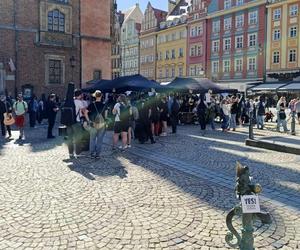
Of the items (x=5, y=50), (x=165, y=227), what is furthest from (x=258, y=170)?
(x=5, y=50)

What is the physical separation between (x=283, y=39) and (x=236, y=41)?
286 inches

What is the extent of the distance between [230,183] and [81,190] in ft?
9.26

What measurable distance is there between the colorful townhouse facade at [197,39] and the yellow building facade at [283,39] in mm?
10740

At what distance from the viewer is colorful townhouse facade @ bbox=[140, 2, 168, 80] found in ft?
206

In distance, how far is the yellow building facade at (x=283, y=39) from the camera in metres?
40.3

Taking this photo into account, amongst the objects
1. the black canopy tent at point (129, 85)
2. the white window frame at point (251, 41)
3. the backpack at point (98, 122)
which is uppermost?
the white window frame at point (251, 41)

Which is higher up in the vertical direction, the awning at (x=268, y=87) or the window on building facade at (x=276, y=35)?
the window on building facade at (x=276, y=35)

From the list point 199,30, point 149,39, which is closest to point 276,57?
point 199,30

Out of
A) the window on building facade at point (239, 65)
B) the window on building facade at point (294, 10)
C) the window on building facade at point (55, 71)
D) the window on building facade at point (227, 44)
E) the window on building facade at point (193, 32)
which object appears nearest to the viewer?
the window on building facade at point (55, 71)

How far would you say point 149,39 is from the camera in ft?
212

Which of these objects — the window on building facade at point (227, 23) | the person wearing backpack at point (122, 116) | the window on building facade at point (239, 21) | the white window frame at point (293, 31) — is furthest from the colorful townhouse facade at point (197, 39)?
the person wearing backpack at point (122, 116)

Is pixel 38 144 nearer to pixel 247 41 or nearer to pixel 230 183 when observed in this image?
pixel 230 183

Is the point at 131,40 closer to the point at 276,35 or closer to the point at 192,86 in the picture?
the point at 276,35

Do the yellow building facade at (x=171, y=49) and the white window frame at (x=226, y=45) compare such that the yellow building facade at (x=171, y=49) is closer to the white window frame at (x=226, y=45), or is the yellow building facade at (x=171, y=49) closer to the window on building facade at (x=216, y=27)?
the window on building facade at (x=216, y=27)
